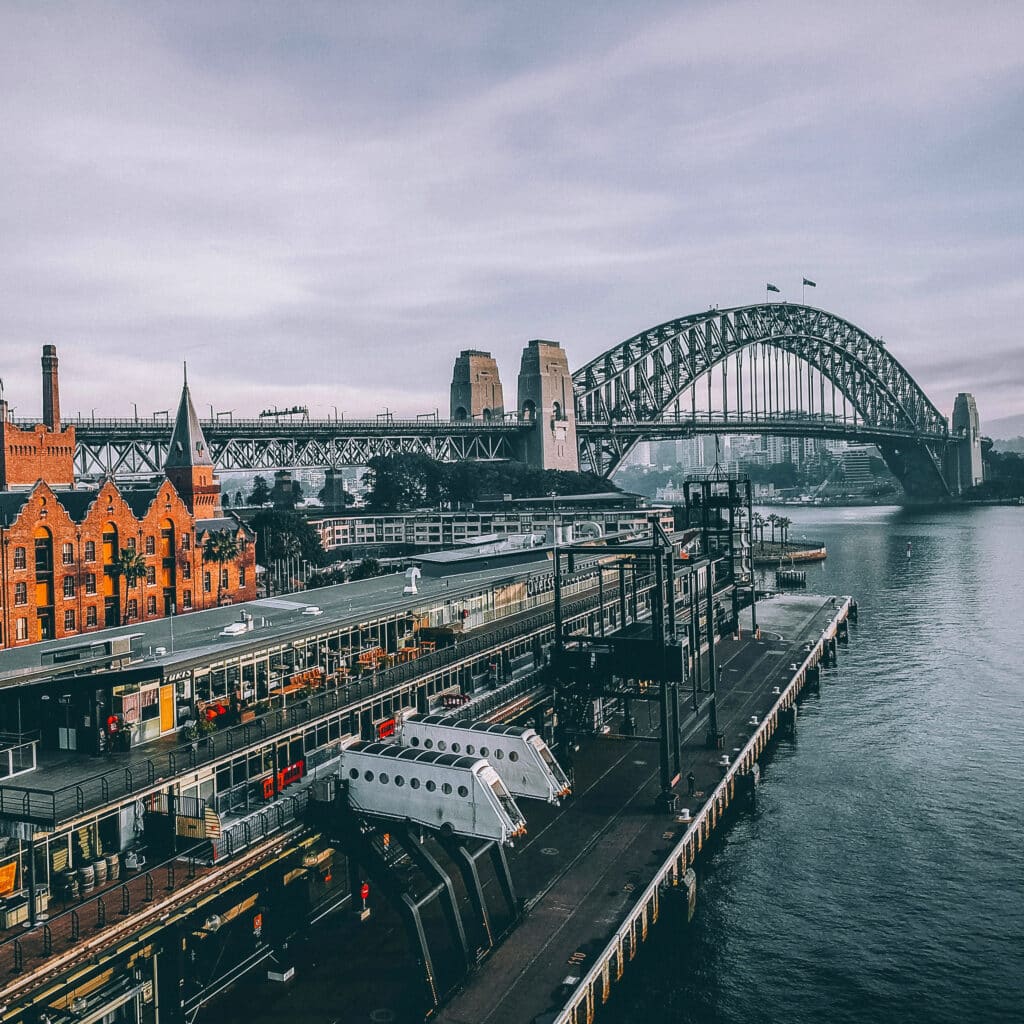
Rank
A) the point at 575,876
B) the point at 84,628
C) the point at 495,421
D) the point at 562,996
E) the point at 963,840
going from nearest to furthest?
the point at 562,996 < the point at 575,876 < the point at 963,840 < the point at 84,628 < the point at 495,421

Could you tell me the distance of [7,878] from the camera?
28.4m

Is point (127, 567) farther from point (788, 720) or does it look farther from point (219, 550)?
point (788, 720)

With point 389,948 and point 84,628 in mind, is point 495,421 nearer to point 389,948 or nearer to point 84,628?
point 84,628

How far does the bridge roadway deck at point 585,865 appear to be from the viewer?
3072cm

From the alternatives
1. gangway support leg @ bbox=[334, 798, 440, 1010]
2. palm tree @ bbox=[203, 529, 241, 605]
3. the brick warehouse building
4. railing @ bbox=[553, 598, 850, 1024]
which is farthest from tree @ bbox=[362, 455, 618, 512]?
gangway support leg @ bbox=[334, 798, 440, 1010]

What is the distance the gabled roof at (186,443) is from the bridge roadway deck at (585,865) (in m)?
50.1

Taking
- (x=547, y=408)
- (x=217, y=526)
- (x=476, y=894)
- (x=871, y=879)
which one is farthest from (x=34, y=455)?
(x=547, y=408)

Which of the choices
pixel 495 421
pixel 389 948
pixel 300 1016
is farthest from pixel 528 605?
pixel 495 421

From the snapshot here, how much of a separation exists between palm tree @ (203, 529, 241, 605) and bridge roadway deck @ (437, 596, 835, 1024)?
39.1m

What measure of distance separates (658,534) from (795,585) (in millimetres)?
90686

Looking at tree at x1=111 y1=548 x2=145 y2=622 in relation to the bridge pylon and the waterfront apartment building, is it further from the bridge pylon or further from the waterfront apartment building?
the bridge pylon

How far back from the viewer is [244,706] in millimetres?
38625

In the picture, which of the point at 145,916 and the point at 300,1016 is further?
the point at 300,1016

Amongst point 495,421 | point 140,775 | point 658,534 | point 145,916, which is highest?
point 495,421
